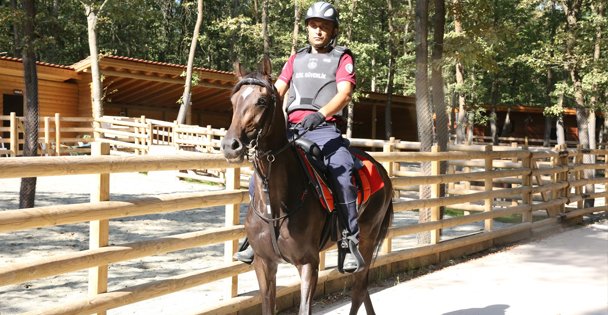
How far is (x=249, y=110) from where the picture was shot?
348 centimetres

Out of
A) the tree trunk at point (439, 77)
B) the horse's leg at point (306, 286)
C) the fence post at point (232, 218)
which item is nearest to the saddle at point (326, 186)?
the horse's leg at point (306, 286)

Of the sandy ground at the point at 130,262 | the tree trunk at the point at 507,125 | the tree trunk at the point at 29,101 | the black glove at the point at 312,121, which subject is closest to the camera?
the black glove at the point at 312,121

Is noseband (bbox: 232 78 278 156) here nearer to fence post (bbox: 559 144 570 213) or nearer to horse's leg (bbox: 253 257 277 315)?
horse's leg (bbox: 253 257 277 315)

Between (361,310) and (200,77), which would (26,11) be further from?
(200,77)

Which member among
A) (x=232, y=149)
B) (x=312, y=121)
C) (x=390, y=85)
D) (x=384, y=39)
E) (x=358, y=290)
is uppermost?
(x=384, y=39)

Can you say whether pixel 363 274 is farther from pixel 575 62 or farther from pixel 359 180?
pixel 575 62

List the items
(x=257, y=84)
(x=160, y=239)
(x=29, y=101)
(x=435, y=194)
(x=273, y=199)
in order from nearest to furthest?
(x=257, y=84) < (x=273, y=199) < (x=160, y=239) < (x=435, y=194) < (x=29, y=101)

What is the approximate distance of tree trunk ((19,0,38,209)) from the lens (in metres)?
10.5

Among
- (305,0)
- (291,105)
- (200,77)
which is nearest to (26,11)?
(291,105)

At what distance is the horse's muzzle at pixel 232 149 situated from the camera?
319 centimetres

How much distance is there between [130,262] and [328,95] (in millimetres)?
5047

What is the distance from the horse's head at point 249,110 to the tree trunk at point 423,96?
18.9 feet

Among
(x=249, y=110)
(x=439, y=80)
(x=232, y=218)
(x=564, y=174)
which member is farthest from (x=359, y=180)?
(x=564, y=174)

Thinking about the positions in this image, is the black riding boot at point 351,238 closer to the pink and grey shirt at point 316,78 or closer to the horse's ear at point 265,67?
the pink and grey shirt at point 316,78
